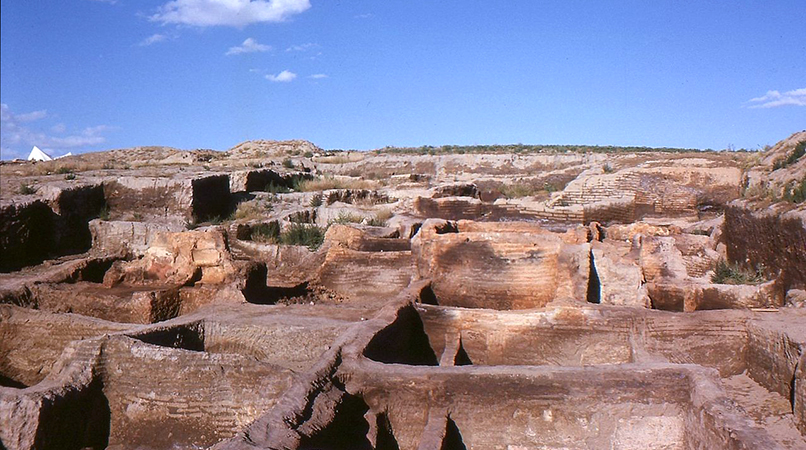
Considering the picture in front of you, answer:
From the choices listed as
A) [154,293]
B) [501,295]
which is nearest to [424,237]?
[501,295]

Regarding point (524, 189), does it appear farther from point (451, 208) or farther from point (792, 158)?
point (792, 158)

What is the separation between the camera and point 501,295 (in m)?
7.44

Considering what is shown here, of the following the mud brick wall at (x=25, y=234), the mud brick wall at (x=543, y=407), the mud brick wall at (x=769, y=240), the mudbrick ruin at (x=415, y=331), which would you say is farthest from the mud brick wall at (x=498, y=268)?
the mud brick wall at (x=25, y=234)

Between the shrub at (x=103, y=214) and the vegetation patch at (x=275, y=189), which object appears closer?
the shrub at (x=103, y=214)

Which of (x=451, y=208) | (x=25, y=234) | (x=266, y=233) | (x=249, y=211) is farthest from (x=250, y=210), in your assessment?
(x=451, y=208)

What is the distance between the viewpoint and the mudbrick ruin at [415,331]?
13.8ft

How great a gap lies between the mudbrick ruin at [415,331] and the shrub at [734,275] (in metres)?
0.04

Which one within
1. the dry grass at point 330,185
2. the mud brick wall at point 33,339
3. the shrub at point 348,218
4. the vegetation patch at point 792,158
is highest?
the vegetation patch at point 792,158

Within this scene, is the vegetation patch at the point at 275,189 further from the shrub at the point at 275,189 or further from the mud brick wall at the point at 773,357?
the mud brick wall at the point at 773,357

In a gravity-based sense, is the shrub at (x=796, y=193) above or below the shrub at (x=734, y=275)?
above

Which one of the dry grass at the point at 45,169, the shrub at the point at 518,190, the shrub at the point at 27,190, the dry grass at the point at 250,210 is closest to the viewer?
the shrub at the point at 27,190

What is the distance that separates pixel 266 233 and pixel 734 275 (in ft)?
25.4

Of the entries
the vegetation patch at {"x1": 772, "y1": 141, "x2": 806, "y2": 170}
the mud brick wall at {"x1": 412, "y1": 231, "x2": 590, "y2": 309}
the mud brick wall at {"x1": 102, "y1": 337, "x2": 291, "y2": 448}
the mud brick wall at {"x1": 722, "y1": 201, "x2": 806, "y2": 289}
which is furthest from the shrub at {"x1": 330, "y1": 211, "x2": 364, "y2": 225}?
the vegetation patch at {"x1": 772, "y1": 141, "x2": 806, "y2": 170}

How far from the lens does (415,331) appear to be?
6.27 metres
